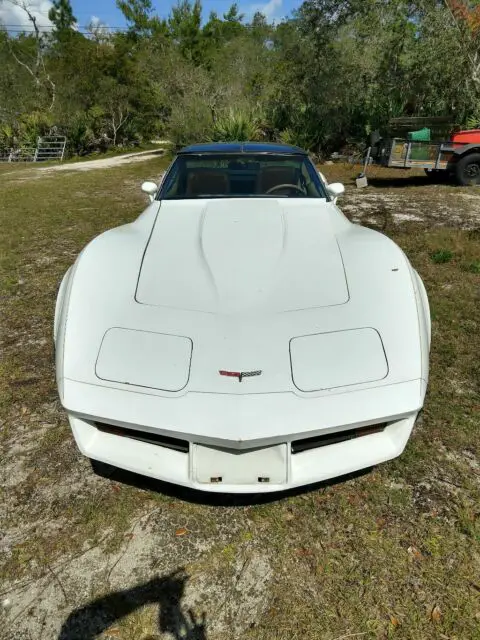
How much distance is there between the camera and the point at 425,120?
951 cm

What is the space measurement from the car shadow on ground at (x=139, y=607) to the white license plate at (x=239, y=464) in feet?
1.40

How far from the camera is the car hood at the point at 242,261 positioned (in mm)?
2047

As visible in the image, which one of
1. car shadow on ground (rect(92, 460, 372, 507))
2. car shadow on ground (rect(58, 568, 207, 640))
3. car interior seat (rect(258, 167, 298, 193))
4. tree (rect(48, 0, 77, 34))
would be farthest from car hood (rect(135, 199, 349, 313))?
tree (rect(48, 0, 77, 34))

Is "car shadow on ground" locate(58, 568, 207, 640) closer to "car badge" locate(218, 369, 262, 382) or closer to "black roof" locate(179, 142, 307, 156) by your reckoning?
"car badge" locate(218, 369, 262, 382)

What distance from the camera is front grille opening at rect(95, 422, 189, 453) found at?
1.79 meters

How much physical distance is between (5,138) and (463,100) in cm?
1796

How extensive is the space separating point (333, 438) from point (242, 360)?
50 cm

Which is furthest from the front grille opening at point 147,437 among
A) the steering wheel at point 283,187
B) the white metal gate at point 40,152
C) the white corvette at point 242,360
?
the white metal gate at point 40,152

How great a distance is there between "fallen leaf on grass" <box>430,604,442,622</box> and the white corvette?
1.76 ft

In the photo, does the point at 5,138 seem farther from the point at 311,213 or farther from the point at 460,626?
the point at 460,626

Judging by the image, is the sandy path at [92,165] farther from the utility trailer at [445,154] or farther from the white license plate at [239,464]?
the white license plate at [239,464]

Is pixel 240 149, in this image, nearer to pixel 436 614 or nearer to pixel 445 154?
pixel 436 614

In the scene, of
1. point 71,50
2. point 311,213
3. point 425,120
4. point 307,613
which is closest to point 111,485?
point 307,613

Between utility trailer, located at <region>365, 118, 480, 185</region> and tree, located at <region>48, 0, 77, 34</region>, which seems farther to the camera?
tree, located at <region>48, 0, 77, 34</region>
